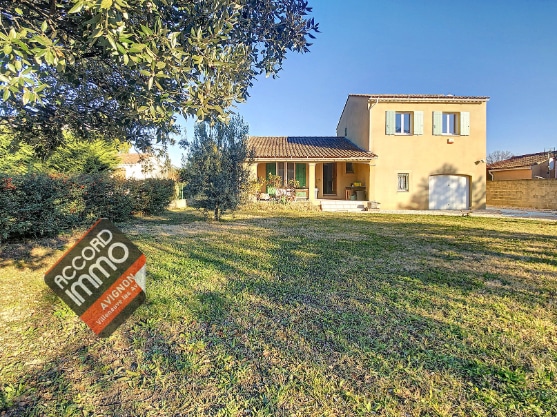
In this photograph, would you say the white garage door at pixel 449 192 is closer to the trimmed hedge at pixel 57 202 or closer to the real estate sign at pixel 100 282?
the trimmed hedge at pixel 57 202

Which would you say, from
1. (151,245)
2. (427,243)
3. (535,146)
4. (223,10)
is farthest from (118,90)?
(535,146)

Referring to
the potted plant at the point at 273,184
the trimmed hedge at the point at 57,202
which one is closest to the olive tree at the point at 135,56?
the trimmed hedge at the point at 57,202

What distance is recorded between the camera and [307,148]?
21.5m

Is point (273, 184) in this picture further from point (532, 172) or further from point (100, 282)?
point (532, 172)

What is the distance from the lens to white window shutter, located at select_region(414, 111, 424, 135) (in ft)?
63.5

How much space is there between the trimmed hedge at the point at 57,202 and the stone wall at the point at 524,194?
88.1ft

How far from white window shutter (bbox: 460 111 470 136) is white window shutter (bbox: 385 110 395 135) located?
14.9 feet

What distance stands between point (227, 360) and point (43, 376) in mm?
1708

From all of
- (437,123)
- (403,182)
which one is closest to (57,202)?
(403,182)

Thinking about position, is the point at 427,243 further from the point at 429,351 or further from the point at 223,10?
the point at 223,10

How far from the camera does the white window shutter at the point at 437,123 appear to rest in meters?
19.4

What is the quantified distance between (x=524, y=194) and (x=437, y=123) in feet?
32.4

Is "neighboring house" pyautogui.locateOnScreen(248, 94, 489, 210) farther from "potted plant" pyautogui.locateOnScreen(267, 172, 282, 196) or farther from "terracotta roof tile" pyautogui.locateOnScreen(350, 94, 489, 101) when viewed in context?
"potted plant" pyautogui.locateOnScreen(267, 172, 282, 196)

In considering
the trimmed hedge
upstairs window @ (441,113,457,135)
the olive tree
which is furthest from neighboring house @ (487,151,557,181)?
the trimmed hedge
